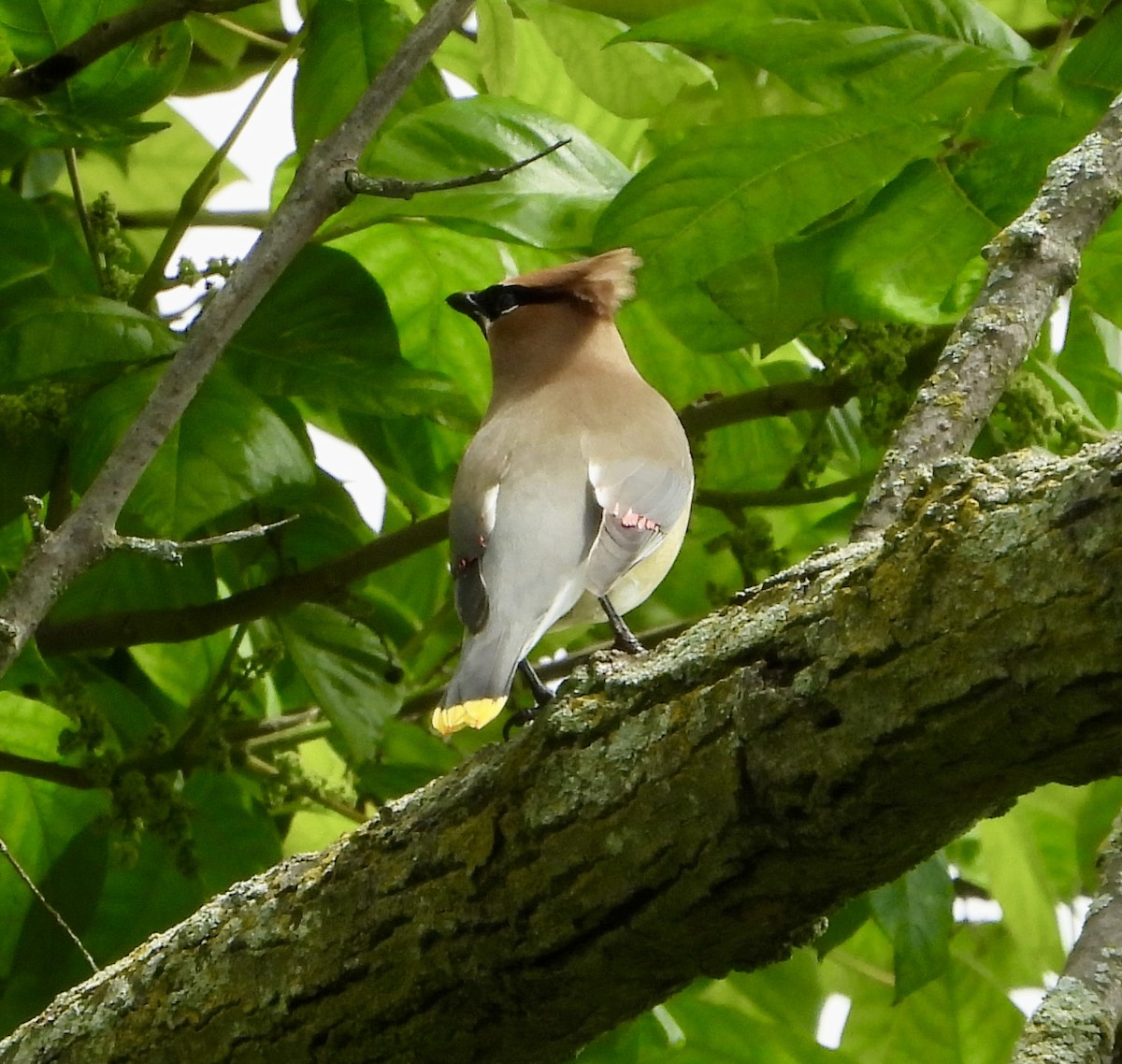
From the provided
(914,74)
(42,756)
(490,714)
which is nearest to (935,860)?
(490,714)

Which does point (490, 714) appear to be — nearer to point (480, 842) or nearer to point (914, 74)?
point (480, 842)

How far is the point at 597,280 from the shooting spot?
2.71m

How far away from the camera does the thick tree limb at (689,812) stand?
1046mm

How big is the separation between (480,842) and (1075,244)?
979 millimetres

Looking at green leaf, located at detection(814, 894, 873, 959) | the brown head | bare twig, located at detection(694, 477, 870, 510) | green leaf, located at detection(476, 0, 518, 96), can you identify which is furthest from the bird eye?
green leaf, located at detection(814, 894, 873, 959)

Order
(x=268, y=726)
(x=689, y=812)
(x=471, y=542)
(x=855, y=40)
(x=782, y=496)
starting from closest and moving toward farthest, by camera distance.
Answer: (x=689, y=812)
(x=855, y=40)
(x=471, y=542)
(x=782, y=496)
(x=268, y=726)

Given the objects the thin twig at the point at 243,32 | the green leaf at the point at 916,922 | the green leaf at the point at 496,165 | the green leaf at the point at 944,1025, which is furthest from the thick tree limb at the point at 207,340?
the green leaf at the point at 944,1025

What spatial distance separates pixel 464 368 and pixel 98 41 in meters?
0.78

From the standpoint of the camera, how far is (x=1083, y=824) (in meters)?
2.81

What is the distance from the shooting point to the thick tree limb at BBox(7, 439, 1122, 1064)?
105 centimetres

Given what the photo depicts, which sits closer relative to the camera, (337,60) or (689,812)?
(689,812)

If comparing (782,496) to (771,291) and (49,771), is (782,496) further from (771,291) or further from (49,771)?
(49,771)

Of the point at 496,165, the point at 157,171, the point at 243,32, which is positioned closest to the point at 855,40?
the point at 496,165

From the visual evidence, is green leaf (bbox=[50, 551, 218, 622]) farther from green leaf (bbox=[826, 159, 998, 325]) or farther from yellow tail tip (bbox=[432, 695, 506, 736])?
green leaf (bbox=[826, 159, 998, 325])
